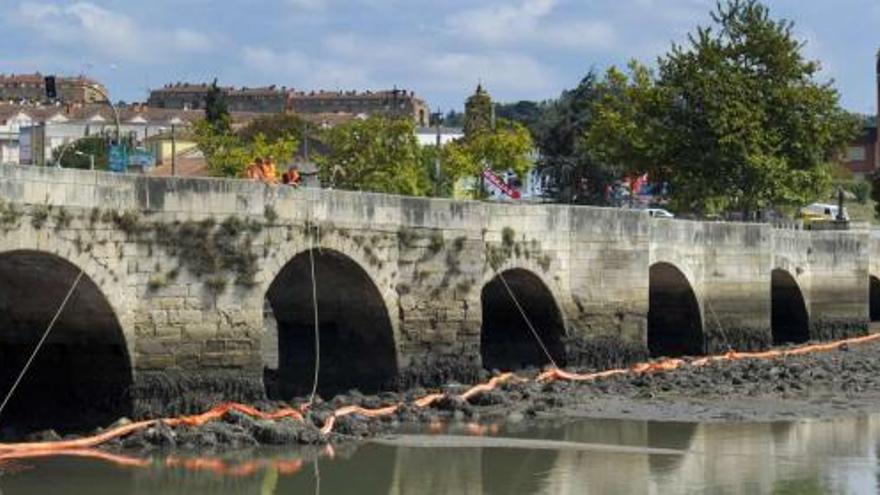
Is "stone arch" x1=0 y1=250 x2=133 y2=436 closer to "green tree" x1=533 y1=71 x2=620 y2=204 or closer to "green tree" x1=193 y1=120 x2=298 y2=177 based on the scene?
"green tree" x1=193 y1=120 x2=298 y2=177

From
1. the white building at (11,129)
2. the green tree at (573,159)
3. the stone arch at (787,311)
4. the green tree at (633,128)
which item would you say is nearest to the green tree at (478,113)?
the green tree at (573,159)

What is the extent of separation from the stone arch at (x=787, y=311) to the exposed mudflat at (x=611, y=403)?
6.28m

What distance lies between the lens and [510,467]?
1823 cm

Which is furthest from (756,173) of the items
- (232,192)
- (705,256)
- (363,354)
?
(232,192)

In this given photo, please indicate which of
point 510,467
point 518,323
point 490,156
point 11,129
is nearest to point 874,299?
point 490,156

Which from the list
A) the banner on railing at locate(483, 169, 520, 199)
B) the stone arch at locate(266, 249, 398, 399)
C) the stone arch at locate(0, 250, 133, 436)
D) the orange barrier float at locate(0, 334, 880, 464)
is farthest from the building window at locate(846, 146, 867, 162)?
the stone arch at locate(0, 250, 133, 436)

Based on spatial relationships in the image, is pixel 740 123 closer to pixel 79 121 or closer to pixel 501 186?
Answer: pixel 501 186

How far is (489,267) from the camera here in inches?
998

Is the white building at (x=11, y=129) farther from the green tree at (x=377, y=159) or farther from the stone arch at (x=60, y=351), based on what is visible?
the stone arch at (x=60, y=351)

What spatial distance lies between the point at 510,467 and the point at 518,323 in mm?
9720

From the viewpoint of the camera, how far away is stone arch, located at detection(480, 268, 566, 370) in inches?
1062

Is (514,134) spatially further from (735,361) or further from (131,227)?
(131,227)

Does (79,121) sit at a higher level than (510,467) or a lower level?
higher

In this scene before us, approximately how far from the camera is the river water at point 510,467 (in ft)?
54.8
